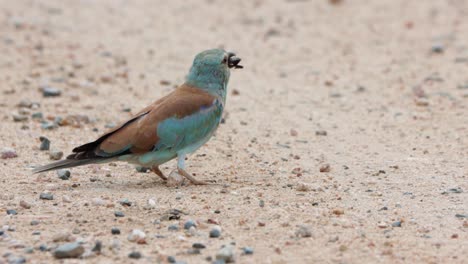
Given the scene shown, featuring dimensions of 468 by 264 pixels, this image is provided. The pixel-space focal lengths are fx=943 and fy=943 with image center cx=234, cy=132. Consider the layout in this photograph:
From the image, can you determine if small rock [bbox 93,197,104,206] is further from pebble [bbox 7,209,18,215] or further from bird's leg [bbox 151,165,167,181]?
bird's leg [bbox 151,165,167,181]

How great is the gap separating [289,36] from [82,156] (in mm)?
6472

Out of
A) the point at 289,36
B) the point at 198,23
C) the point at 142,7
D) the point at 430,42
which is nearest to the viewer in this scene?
the point at 430,42

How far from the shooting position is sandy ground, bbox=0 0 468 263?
5012mm

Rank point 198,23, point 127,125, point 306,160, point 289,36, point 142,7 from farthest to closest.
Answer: point 142,7 < point 198,23 < point 289,36 < point 306,160 < point 127,125

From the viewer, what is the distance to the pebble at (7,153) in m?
6.86

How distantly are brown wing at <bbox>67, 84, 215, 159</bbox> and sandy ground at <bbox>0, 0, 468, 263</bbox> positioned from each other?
0.83 ft

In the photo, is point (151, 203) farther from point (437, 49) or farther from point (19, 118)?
point (437, 49)

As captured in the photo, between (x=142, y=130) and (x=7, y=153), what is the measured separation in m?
1.28

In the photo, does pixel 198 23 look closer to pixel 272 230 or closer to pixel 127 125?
pixel 127 125

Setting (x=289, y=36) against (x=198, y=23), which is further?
(x=198, y=23)

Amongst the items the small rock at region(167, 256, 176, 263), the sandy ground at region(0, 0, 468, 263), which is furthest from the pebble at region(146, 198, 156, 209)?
the small rock at region(167, 256, 176, 263)

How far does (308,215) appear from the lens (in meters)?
5.42

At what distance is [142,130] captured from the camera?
20.2 ft

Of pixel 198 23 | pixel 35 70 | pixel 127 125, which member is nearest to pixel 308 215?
pixel 127 125
